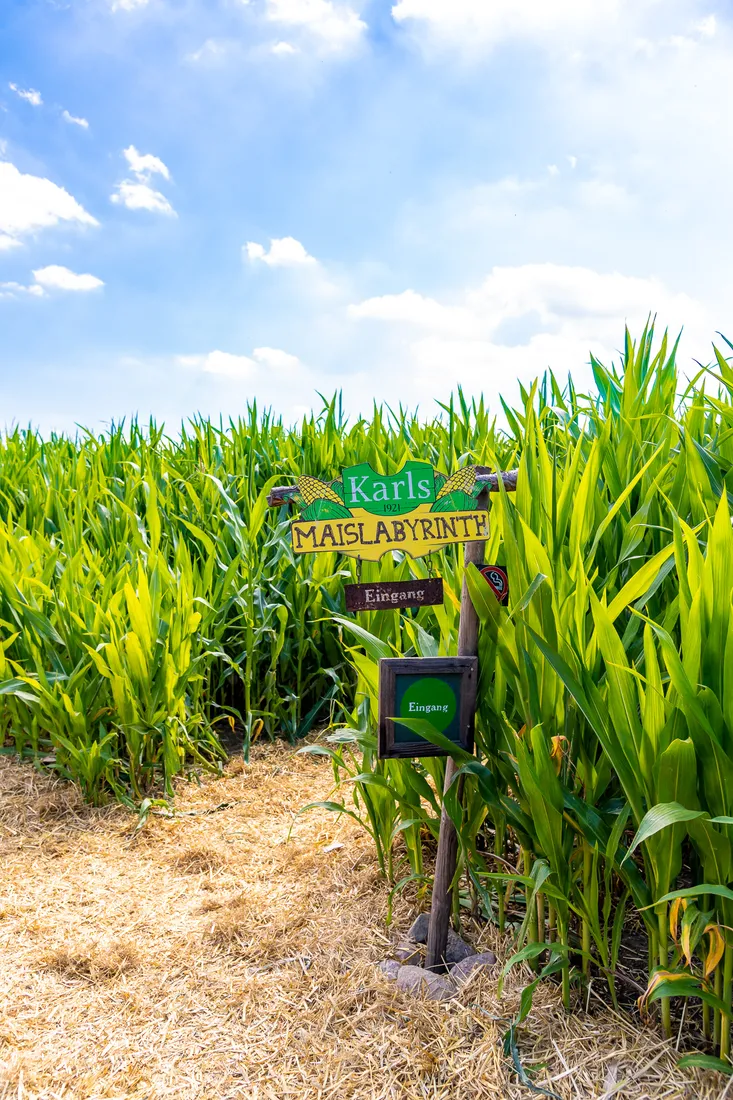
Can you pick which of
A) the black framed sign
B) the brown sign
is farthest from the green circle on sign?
the brown sign

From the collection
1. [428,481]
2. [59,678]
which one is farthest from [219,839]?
[428,481]

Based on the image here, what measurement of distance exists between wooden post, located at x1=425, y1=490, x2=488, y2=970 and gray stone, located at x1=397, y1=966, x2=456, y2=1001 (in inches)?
1.5

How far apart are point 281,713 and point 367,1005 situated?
1.79 metres

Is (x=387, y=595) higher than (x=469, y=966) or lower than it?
higher

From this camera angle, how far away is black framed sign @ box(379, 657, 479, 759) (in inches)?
60.5

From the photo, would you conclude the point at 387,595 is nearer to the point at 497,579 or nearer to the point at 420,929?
the point at 497,579

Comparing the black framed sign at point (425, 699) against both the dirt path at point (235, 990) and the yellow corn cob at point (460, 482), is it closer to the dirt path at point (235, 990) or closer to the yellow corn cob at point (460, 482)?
the yellow corn cob at point (460, 482)

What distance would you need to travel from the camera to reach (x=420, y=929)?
69.7 inches

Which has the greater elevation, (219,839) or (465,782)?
(465,782)

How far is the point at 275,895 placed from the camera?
208cm

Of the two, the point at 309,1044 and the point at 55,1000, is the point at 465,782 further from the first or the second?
the point at 55,1000

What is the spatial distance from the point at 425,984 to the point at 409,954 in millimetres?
155

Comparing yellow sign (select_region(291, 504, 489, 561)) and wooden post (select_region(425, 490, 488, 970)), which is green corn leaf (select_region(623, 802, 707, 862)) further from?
yellow sign (select_region(291, 504, 489, 561))

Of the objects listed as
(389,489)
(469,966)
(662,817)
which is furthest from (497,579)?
(469,966)
